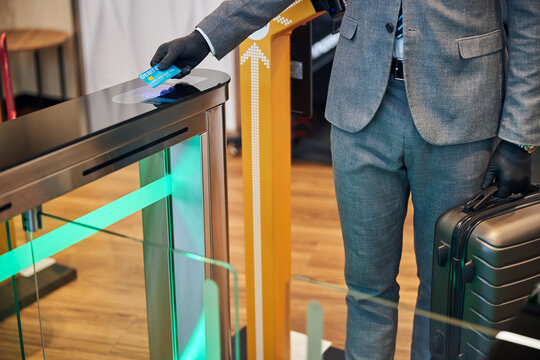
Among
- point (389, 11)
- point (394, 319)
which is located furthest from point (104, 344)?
point (389, 11)

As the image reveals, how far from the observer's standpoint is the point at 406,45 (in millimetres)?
1475

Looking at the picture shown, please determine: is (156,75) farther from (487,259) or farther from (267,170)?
(487,259)

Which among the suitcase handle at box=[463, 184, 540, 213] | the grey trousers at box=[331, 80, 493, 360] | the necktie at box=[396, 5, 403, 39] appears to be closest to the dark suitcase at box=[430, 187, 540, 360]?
the suitcase handle at box=[463, 184, 540, 213]

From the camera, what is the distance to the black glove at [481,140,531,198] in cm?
149

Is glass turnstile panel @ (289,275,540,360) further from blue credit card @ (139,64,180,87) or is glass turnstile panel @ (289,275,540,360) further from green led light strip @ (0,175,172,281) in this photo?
blue credit card @ (139,64,180,87)

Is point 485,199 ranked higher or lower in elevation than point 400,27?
lower

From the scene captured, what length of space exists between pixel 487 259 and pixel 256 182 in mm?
700

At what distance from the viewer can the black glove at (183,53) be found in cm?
153

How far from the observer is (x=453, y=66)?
1.48 meters

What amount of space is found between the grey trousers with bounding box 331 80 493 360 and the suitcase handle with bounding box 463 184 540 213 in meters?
0.05

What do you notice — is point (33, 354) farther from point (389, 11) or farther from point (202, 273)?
point (389, 11)

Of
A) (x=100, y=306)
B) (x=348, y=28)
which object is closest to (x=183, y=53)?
(x=348, y=28)

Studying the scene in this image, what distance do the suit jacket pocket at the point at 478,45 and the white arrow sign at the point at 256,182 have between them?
53cm

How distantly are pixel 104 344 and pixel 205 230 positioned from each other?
15.5 inches
